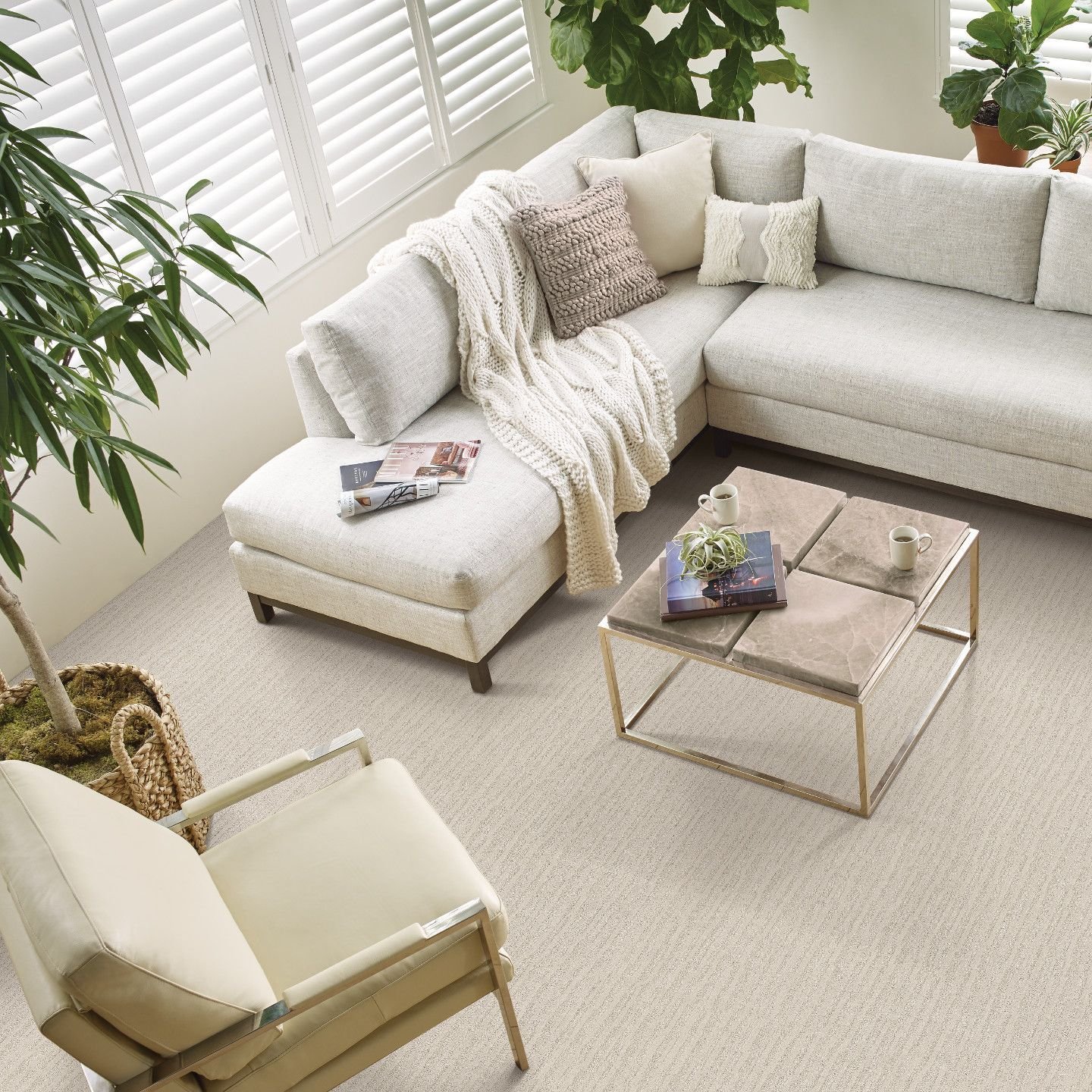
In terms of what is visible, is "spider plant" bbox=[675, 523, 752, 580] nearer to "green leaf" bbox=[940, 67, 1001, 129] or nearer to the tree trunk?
the tree trunk

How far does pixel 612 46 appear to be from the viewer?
422 centimetres

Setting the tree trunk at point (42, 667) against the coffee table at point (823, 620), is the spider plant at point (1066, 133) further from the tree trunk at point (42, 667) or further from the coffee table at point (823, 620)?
the tree trunk at point (42, 667)

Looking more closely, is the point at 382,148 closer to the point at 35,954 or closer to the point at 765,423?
the point at 765,423

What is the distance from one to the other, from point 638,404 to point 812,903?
4.79ft

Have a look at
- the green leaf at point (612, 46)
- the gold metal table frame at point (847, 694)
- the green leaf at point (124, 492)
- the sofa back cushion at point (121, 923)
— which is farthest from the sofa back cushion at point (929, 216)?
the sofa back cushion at point (121, 923)

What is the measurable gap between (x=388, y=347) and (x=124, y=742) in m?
1.24

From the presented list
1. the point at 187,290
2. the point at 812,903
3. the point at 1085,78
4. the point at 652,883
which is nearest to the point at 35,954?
the point at 652,883

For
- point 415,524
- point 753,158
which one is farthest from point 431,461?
point 753,158

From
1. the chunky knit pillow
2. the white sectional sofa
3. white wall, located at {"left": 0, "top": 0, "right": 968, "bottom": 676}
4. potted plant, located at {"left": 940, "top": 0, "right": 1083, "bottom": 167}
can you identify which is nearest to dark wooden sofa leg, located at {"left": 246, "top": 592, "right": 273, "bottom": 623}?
the white sectional sofa

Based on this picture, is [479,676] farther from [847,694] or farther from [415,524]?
[847,694]

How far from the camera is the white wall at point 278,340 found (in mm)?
3680

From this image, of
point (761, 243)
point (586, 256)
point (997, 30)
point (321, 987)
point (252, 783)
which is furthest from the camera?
point (997, 30)

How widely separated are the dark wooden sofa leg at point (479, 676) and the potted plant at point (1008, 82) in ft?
7.97

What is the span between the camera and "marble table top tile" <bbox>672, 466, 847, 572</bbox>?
2953mm
